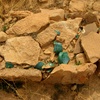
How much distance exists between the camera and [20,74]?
1.58 m

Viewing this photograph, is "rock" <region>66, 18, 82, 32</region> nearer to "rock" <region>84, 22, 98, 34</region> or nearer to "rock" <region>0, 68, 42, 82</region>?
"rock" <region>84, 22, 98, 34</region>

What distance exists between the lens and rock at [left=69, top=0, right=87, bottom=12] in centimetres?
227

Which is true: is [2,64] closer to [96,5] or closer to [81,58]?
[81,58]

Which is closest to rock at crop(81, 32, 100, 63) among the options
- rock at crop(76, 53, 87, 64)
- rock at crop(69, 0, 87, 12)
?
rock at crop(76, 53, 87, 64)

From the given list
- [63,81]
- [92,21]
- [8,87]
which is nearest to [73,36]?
[92,21]

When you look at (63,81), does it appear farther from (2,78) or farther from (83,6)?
(83,6)

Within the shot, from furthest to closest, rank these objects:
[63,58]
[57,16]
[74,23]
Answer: [57,16], [74,23], [63,58]

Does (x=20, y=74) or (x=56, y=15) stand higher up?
(x=56, y=15)

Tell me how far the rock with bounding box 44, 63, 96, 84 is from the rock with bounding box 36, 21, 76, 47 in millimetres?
284

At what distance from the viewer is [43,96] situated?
5.39 feet

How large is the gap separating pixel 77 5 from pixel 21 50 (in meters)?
0.87

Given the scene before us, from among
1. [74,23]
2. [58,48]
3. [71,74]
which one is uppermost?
[74,23]

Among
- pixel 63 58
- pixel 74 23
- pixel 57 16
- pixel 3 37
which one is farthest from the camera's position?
pixel 57 16

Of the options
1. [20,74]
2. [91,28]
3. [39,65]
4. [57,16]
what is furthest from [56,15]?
[20,74]
